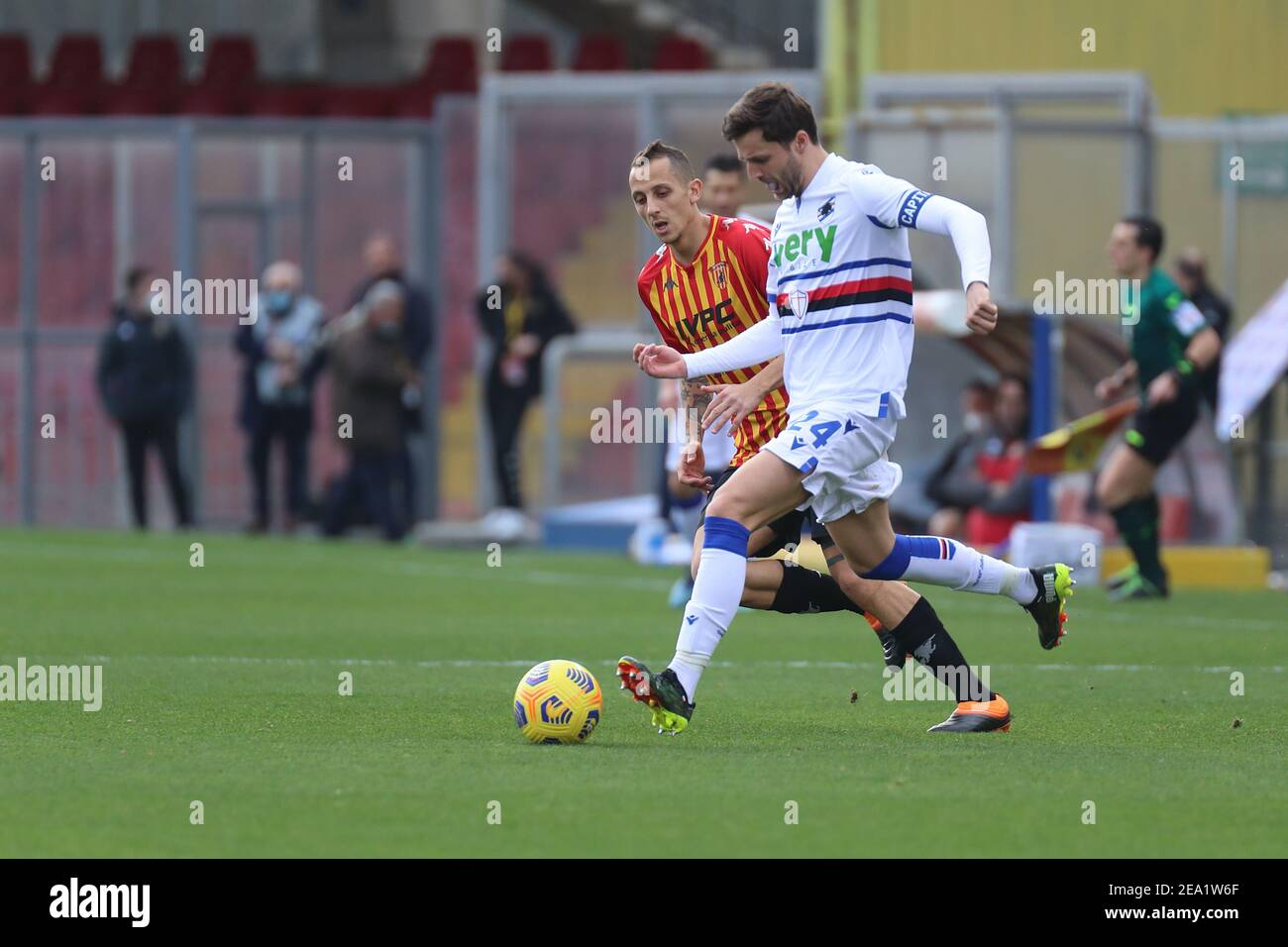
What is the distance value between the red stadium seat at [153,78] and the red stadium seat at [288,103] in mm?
936

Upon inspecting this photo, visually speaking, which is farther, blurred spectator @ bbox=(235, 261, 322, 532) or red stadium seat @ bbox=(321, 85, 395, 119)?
red stadium seat @ bbox=(321, 85, 395, 119)

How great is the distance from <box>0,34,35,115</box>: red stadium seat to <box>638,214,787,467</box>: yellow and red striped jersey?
736 inches

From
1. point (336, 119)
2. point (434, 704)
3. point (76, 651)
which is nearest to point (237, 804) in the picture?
point (434, 704)

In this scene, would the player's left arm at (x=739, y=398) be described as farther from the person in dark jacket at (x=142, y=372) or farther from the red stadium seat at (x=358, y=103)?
the red stadium seat at (x=358, y=103)

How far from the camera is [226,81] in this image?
25.7 metres

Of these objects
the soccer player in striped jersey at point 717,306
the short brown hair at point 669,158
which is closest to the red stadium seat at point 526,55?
the soccer player in striped jersey at point 717,306

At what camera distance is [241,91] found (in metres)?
25.6

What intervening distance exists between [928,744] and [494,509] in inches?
539

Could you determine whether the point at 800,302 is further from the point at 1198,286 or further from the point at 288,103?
the point at 288,103

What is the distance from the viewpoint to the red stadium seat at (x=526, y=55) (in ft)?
81.0

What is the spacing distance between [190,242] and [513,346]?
4.37 meters

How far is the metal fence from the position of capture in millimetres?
23094
